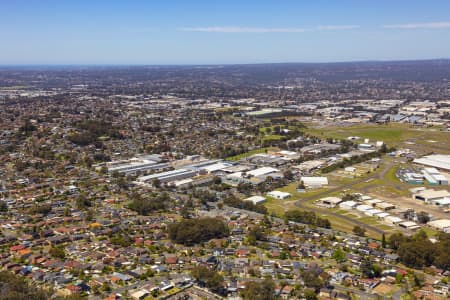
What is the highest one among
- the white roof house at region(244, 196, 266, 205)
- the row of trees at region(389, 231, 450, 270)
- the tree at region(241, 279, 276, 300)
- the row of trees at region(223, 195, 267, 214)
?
the tree at region(241, 279, 276, 300)

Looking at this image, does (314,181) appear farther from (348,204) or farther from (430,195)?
(430,195)

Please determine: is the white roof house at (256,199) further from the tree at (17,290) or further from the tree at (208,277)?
the tree at (17,290)

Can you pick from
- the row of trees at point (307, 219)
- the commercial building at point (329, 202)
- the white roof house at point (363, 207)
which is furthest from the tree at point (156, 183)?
the white roof house at point (363, 207)

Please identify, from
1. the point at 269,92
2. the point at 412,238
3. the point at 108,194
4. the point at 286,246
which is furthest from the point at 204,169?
the point at 269,92

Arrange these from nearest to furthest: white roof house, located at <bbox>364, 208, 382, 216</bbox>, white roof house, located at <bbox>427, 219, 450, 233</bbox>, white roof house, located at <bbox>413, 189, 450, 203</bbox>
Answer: white roof house, located at <bbox>427, 219, 450, 233</bbox> < white roof house, located at <bbox>364, 208, 382, 216</bbox> < white roof house, located at <bbox>413, 189, 450, 203</bbox>

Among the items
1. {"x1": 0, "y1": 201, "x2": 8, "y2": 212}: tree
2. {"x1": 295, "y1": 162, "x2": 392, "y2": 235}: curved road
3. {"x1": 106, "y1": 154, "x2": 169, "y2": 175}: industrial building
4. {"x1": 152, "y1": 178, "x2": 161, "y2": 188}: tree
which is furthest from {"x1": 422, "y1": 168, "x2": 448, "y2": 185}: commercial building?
{"x1": 0, "y1": 201, "x2": 8, "y2": 212}: tree

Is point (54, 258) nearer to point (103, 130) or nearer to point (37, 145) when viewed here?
point (37, 145)

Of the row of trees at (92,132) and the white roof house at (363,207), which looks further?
the row of trees at (92,132)

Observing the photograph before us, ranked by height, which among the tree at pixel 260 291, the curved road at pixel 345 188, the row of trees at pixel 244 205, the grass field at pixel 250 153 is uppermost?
the tree at pixel 260 291

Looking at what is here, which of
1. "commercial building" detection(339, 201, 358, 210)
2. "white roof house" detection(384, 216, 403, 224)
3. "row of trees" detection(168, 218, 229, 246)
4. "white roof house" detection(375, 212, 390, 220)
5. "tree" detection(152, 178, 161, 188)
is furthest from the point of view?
"tree" detection(152, 178, 161, 188)

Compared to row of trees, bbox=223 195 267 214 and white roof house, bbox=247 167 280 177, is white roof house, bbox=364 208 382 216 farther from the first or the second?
white roof house, bbox=247 167 280 177

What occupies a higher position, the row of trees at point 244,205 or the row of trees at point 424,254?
the row of trees at point 424,254

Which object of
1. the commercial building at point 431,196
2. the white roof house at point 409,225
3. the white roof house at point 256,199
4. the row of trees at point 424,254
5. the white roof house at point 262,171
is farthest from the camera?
the white roof house at point 262,171
